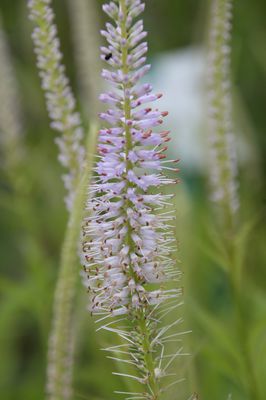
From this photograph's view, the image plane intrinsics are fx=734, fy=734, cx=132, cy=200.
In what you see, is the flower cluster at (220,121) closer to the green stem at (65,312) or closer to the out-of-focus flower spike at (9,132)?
the green stem at (65,312)

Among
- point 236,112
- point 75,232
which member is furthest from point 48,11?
point 236,112

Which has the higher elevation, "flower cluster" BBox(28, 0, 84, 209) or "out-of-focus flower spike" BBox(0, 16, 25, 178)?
"out-of-focus flower spike" BBox(0, 16, 25, 178)

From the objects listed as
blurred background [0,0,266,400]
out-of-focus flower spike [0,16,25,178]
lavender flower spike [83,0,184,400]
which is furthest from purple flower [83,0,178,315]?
out-of-focus flower spike [0,16,25,178]

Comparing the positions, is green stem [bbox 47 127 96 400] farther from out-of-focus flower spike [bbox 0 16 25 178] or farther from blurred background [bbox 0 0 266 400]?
out-of-focus flower spike [bbox 0 16 25 178]

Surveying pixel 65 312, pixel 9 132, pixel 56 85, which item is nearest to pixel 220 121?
pixel 56 85

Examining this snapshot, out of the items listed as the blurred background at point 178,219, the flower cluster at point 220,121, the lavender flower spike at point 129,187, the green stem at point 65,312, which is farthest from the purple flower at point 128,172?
the flower cluster at point 220,121

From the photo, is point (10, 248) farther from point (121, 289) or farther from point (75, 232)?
point (121, 289)
